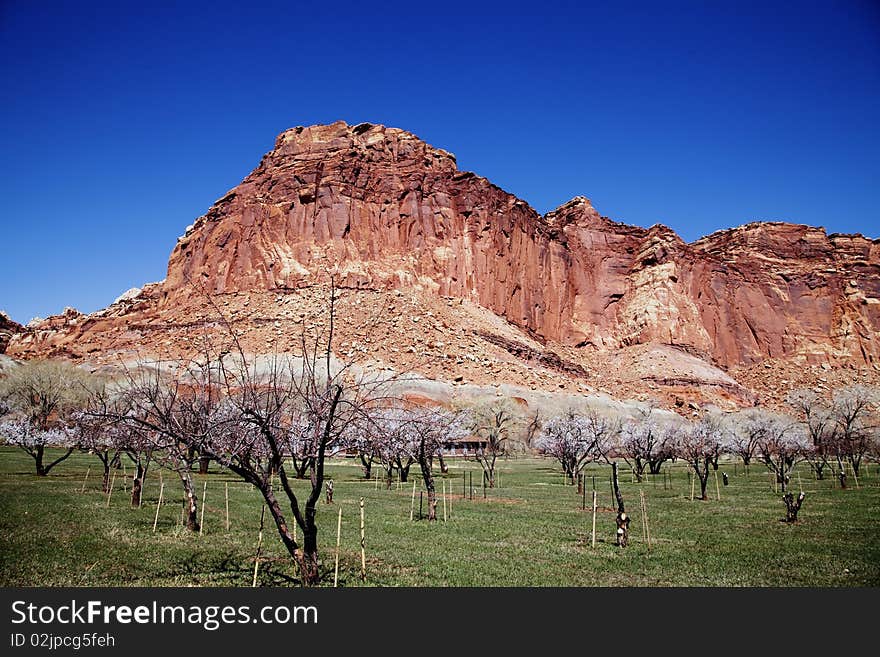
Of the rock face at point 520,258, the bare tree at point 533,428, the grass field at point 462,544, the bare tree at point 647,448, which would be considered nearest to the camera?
the grass field at point 462,544

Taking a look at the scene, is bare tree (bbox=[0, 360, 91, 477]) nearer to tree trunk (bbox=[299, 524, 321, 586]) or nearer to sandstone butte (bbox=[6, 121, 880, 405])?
sandstone butte (bbox=[6, 121, 880, 405])

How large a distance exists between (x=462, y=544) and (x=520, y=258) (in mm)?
125426

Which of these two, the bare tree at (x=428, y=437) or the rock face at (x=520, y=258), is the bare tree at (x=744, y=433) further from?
the rock face at (x=520, y=258)

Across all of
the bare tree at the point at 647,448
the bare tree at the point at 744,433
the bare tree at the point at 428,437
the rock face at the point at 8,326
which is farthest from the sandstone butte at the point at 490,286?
the bare tree at the point at 428,437

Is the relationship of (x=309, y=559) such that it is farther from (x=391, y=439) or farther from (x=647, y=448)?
(x=647, y=448)

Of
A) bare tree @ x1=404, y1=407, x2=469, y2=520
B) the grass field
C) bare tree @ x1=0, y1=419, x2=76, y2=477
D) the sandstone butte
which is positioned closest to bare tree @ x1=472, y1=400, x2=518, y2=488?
bare tree @ x1=404, y1=407, x2=469, y2=520

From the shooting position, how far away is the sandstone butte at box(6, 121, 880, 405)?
10275 centimetres

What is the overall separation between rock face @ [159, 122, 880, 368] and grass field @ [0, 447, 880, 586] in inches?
3204

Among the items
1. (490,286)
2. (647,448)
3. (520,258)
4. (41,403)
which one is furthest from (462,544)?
(520,258)

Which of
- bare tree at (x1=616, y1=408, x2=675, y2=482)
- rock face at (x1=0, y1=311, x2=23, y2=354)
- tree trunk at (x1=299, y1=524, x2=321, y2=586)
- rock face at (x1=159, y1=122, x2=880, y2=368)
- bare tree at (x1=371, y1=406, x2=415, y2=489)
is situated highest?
rock face at (x1=159, y1=122, x2=880, y2=368)

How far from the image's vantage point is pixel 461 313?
113 m

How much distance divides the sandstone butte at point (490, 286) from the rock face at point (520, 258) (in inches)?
14.7

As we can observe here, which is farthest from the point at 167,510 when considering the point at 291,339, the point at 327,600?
the point at 291,339

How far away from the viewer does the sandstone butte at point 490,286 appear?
10275cm
